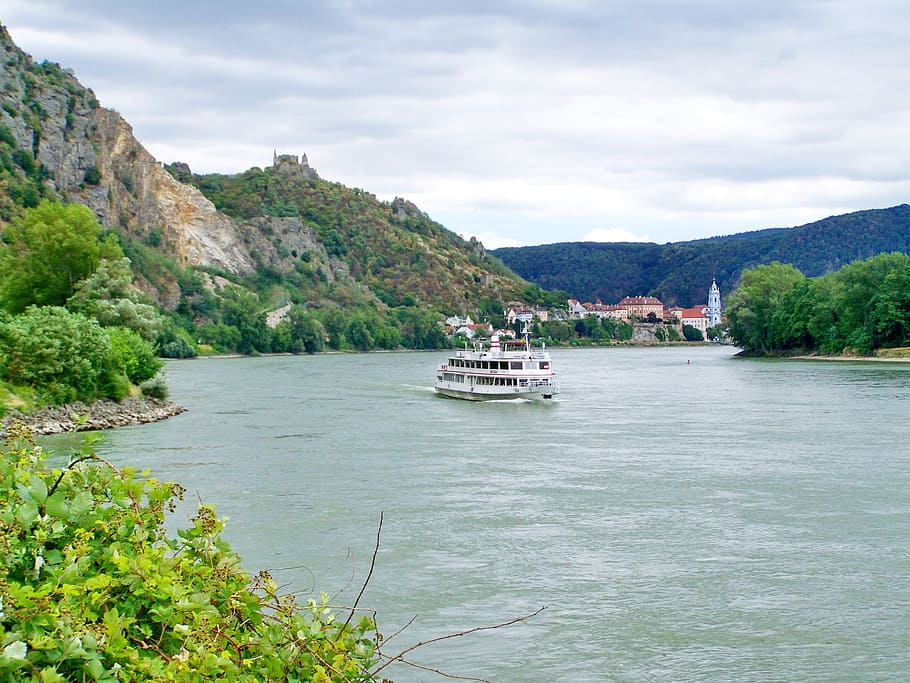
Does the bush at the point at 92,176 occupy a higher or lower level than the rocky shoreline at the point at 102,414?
higher

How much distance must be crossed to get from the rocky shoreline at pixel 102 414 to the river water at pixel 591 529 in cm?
108

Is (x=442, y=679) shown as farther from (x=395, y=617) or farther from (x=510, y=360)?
(x=510, y=360)

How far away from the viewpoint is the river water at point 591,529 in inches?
407

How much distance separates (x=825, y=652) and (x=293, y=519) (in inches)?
382

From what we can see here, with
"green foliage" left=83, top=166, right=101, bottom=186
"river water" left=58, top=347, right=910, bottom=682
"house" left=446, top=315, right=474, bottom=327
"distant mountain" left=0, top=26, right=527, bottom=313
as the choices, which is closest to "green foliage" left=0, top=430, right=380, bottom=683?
"river water" left=58, top=347, right=910, bottom=682

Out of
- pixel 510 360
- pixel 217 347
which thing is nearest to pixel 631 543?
pixel 510 360

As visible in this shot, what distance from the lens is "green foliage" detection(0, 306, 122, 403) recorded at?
31047 mm

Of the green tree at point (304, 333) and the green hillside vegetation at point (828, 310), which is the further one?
the green tree at point (304, 333)

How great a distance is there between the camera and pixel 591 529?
15.8 meters

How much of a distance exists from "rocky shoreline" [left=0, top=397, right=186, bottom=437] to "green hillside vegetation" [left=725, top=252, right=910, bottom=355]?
61882 millimetres

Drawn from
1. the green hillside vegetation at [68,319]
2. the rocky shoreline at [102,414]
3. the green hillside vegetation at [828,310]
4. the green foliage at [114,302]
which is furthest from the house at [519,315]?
the rocky shoreline at [102,414]

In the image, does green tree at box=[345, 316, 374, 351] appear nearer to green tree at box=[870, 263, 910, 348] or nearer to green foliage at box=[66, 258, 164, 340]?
green tree at box=[870, 263, 910, 348]

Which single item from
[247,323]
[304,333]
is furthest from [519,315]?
[247,323]

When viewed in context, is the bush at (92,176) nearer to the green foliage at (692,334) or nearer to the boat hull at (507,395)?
the boat hull at (507,395)
